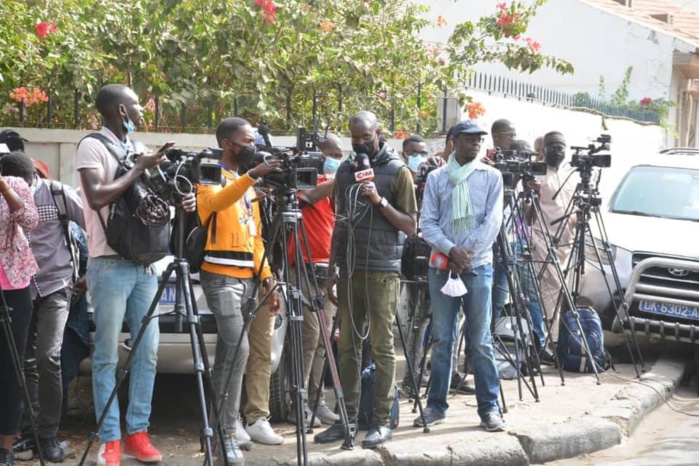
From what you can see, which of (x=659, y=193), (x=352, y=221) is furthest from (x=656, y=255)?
(x=352, y=221)

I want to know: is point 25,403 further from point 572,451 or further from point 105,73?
point 105,73

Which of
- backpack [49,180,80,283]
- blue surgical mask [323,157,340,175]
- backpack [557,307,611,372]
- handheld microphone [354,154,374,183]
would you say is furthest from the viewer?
backpack [557,307,611,372]

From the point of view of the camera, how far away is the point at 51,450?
622 cm

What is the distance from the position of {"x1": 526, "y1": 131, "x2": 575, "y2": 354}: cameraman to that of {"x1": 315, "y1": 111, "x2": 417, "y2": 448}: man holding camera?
317 cm

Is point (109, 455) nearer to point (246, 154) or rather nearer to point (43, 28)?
point (246, 154)

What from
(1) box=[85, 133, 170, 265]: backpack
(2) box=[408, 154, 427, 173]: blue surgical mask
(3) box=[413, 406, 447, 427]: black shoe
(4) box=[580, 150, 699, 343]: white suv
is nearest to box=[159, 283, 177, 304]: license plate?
(1) box=[85, 133, 170, 265]: backpack

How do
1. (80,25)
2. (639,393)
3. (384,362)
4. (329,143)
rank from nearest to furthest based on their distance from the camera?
1. (384,362)
2. (329,143)
3. (639,393)
4. (80,25)

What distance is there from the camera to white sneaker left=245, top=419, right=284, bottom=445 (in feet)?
22.0

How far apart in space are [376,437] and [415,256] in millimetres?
1542

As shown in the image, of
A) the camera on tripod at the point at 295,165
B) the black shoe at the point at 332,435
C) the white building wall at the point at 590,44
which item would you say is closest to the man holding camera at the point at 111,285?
the camera on tripod at the point at 295,165

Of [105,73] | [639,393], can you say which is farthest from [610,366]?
[105,73]

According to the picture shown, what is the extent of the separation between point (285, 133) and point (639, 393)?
427 cm

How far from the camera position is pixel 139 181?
19.1ft

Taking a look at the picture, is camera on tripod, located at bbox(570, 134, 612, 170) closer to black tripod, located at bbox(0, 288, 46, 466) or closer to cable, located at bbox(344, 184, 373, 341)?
cable, located at bbox(344, 184, 373, 341)
